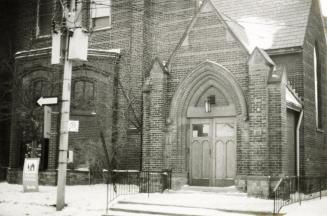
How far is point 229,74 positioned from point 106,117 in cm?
689

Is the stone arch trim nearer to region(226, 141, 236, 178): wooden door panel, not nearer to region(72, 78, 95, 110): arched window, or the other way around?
region(226, 141, 236, 178): wooden door panel

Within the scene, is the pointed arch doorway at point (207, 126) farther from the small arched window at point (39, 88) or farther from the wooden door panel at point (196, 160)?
the small arched window at point (39, 88)

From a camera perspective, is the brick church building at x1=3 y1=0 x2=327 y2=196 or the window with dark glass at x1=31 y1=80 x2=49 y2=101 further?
the window with dark glass at x1=31 y1=80 x2=49 y2=101

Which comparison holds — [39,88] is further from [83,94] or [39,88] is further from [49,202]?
[49,202]

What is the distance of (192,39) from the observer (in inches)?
615

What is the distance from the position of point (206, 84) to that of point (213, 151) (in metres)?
2.33

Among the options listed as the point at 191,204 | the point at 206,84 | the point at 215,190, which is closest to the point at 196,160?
the point at 215,190

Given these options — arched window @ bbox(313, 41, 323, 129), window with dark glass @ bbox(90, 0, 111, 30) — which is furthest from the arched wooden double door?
window with dark glass @ bbox(90, 0, 111, 30)

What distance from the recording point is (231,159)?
48.9 feet

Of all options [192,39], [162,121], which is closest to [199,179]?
[162,121]

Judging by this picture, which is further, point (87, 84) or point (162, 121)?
point (87, 84)

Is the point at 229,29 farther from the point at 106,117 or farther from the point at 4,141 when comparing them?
the point at 4,141

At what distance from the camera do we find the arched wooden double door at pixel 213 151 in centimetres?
1495

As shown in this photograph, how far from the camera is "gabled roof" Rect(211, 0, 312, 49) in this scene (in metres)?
17.0
